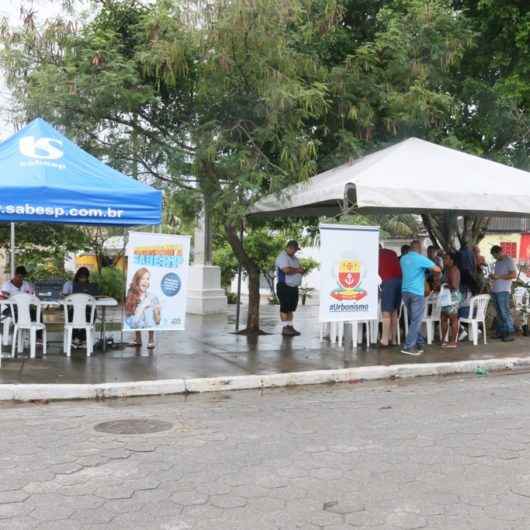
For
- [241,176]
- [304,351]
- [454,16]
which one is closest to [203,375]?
[304,351]

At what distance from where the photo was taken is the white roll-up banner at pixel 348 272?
10.9 m

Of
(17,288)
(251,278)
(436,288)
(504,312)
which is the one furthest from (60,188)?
(504,312)

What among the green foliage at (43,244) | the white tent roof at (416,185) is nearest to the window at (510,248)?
the white tent roof at (416,185)

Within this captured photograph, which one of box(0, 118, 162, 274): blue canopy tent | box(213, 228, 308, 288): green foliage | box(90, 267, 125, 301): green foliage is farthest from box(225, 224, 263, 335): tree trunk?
box(213, 228, 308, 288): green foliage

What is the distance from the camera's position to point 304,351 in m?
11.6

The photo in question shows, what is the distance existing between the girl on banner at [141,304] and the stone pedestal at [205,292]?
7.20 metres

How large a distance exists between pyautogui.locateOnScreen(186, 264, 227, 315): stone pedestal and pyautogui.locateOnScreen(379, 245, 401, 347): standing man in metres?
6.92

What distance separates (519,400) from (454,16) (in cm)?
834

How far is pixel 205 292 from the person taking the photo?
60.1 ft

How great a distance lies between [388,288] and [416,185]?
177cm

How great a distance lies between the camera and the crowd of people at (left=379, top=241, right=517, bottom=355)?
37.1ft

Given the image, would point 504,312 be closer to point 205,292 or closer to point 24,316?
point 205,292

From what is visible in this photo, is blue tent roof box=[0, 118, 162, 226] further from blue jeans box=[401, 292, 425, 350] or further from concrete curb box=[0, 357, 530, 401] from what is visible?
blue jeans box=[401, 292, 425, 350]

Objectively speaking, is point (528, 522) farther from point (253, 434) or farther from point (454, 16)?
point (454, 16)
